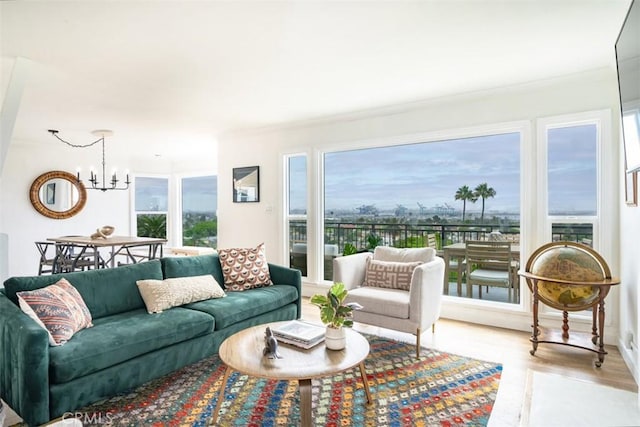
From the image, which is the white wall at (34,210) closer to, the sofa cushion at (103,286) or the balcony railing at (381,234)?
the balcony railing at (381,234)

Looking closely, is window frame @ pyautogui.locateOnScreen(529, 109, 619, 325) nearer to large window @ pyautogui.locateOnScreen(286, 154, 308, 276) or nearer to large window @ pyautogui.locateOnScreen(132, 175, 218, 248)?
large window @ pyautogui.locateOnScreen(286, 154, 308, 276)

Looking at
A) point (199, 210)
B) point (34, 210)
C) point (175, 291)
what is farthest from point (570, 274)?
point (34, 210)

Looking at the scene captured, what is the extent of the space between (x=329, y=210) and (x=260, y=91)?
1.96 m

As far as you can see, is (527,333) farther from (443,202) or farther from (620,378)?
(443,202)

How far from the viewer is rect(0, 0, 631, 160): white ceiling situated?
7.32ft

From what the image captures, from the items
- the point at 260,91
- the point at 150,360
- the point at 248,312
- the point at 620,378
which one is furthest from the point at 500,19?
the point at 150,360

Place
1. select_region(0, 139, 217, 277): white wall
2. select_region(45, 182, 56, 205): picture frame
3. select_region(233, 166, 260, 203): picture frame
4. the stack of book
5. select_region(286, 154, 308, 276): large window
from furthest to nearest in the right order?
select_region(45, 182, 56, 205): picture frame → select_region(0, 139, 217, 277): white wall → select_region(233, 166, 260, 203): picture frame → select_region(286, 154, 308, 276): large window → the stack of book

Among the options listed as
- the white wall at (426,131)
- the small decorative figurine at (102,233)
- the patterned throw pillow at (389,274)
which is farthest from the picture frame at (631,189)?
the small decorative figurine at (102,233)

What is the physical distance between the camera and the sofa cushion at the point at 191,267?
3.24 m

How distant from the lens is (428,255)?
11.7 ft

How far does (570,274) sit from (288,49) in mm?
2839

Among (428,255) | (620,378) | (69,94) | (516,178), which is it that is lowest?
(620,378)

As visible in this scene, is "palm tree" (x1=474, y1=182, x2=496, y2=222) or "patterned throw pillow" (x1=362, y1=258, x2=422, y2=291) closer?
"patterned throw pillow" (x1=362, y1=258, x2=422, y2=291)

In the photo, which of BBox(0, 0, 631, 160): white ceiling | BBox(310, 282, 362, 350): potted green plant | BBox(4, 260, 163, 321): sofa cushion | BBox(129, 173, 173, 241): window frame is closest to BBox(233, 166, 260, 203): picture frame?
BBox(0, 0, 631, 160): white ceiling
